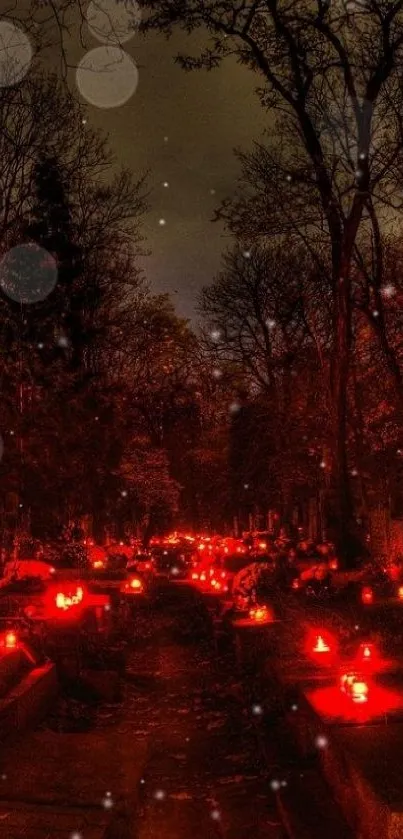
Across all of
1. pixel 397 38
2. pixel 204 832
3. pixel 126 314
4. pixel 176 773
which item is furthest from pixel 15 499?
pixel 126 314

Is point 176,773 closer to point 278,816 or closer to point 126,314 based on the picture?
point 278,816

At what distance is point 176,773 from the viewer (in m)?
7.89

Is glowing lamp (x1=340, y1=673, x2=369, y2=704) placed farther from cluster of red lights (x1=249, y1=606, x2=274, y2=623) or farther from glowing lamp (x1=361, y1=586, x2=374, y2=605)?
glowing lamp (x1=361, y1=586, x2=374, y2=605)

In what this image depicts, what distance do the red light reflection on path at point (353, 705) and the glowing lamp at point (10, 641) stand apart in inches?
143

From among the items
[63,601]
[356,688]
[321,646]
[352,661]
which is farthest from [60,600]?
[356,688]

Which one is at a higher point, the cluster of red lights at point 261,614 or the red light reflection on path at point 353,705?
the cluster of red lights at point 261,614

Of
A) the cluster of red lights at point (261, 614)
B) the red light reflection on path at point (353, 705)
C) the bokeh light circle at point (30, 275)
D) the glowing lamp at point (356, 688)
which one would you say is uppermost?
the bokeh light circle at point (30, 275)

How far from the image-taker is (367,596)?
1272 centimetres

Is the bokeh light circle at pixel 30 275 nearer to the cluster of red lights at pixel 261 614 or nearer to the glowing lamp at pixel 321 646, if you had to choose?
the cluster of red lights at pixel 261 614

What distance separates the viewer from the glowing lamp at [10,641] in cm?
925

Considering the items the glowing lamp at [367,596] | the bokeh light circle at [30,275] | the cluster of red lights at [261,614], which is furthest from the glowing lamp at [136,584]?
the bokeh light circle at [30,275]

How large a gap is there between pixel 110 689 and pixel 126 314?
19.2 metres

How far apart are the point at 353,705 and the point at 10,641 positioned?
4260 mm

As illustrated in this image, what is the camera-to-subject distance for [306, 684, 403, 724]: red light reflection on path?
6.44 metres
